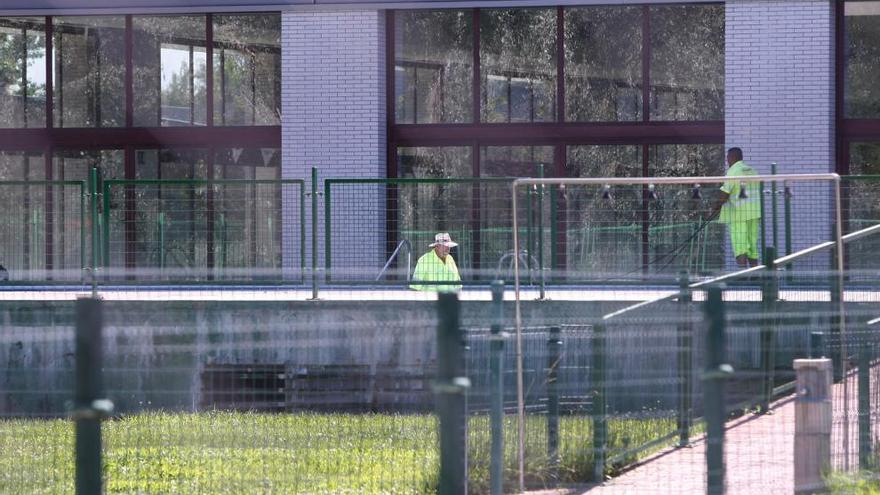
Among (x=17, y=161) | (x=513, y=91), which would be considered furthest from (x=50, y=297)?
(x=513, y=91)

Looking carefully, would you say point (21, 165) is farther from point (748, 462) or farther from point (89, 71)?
point (748, 462)

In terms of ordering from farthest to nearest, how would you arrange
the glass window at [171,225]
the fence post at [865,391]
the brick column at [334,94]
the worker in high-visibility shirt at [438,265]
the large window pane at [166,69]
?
the large window pane at [166,69]
the brick column at [334,94]
the glass window at [171,225]
the worker in high-visibility shirt at [438,265]
the fence post at [865,391]

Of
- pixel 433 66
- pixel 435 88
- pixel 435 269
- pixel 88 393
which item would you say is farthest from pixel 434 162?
pixel 88 393

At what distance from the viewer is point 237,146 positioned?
19562mm

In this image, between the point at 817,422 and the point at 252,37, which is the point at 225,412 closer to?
the point at 817,422

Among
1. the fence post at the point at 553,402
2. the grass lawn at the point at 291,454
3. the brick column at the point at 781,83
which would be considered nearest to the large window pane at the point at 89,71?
the brick column at the point at 781,83

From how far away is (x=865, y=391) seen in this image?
27.5 ft

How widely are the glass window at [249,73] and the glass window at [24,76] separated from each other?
2616 millimetres

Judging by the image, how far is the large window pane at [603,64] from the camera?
734 inches

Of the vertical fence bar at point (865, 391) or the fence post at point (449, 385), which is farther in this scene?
the vertical fence bar at point (865, 391)

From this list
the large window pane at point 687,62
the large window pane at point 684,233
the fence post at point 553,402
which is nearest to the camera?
the fence post at point 553,402

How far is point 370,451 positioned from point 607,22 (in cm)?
1104

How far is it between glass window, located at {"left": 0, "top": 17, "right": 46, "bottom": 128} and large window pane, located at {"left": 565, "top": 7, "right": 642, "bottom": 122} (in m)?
7.70

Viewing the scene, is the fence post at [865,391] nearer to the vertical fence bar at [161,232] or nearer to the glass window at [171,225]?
the glass window at [171,225]
